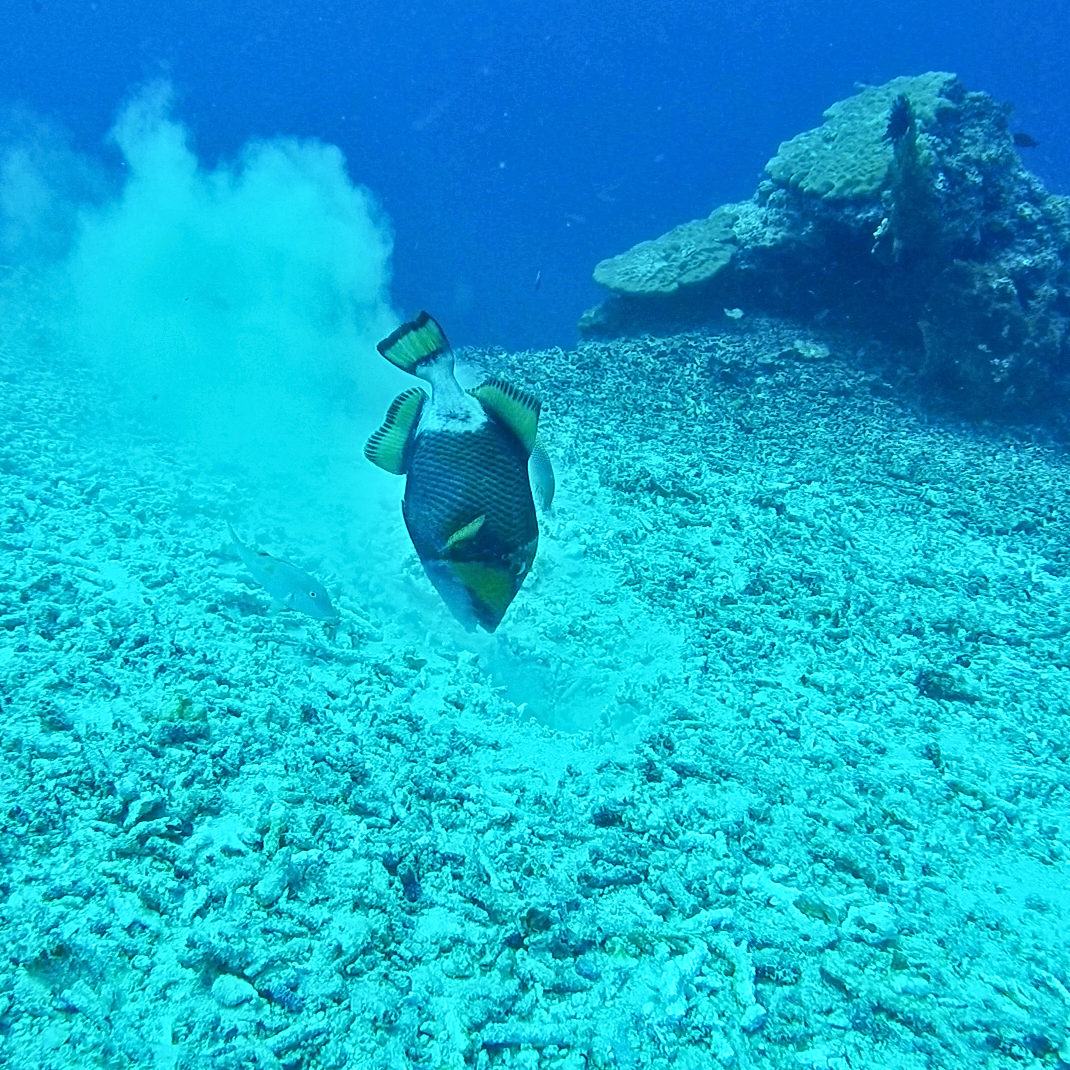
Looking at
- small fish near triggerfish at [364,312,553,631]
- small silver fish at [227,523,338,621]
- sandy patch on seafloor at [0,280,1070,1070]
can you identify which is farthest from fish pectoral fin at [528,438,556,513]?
small silver fish at [227,523,338,621]

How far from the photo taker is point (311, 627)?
11.2 ft

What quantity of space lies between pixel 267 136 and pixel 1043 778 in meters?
28.3

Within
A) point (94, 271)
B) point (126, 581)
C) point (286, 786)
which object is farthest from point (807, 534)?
point (94, 271)

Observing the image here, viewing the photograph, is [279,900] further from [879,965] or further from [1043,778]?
[1043,778]

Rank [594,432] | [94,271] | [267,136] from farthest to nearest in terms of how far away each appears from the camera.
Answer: [267,136] < [94,271] < [594,432]

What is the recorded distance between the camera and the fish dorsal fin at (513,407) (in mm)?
1497

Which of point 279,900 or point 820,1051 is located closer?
point 820,1051

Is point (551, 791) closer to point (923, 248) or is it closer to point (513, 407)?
point (513, 407)

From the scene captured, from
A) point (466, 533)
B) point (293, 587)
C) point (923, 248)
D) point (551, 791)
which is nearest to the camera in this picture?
point (466, 533)

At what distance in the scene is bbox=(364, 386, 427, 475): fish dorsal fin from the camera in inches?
61.3

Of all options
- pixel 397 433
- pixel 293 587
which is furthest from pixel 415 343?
pixel 293 587

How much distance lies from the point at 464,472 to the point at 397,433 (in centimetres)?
27

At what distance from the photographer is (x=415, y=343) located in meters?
1.54

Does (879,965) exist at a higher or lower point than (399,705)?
lower
